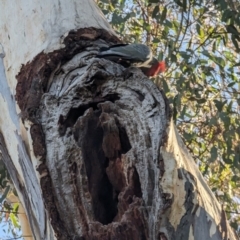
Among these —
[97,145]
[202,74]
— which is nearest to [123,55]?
[97,145]

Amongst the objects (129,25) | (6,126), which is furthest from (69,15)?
(129,25)

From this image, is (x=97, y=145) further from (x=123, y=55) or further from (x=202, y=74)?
(x=202, y=74)

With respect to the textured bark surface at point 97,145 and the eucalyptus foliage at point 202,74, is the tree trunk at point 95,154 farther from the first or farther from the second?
the eucalyptus foliage at point 202,74

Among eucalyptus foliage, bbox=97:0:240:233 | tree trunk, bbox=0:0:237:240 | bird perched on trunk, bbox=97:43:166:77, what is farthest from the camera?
eucalyptus foliage, bbox=97:0:240:233

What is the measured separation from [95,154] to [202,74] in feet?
6.64

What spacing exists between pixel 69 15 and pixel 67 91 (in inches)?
13.9

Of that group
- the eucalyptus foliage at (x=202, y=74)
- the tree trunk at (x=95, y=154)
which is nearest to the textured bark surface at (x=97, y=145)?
the tree trunk at (x=95, y=154)

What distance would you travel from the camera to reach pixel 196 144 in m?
3.19

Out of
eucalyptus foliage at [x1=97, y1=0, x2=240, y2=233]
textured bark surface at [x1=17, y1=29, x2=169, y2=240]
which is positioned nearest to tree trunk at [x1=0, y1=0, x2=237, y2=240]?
textured bark surface at [x1=17, y1=29, x2=169, y2=240]

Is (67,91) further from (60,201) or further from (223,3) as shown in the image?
(223,3)

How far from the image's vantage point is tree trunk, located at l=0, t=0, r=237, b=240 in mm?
1053

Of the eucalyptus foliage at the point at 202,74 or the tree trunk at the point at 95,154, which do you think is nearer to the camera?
the tree trunk at the point at 95,154

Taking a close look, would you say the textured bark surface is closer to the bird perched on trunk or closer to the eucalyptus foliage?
the bird perched on trunk

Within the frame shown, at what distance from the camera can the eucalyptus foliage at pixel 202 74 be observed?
2.85 m
